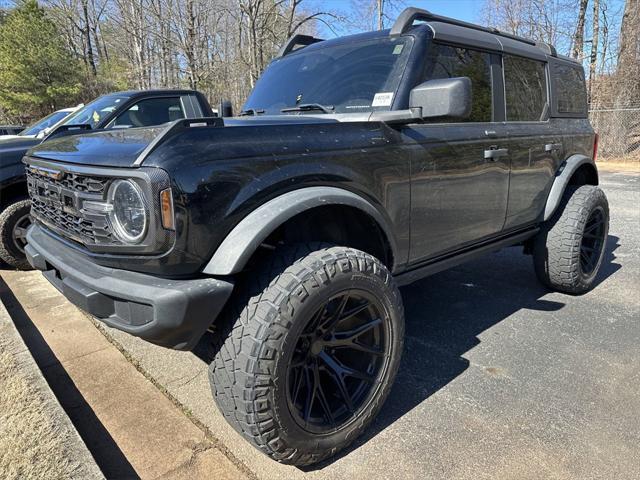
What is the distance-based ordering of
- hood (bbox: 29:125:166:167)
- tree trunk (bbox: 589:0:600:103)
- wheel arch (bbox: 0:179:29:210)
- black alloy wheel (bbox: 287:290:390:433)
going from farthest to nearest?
1. tree trunk (bbox: 589:0:600:103)
2. wheel arch (bbox: 0:179:29:210)
3. black alloy wheel (bbox: 287:290:390:433)
4. hood (bbox: 29:125:166:167)

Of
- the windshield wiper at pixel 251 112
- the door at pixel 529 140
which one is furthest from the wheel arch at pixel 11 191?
the door at pixel 529 140

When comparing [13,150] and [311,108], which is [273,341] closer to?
[311,108]

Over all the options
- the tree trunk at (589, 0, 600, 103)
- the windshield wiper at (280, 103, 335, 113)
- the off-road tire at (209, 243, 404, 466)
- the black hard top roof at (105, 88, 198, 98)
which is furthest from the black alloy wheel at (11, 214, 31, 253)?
the tree trunk at (589, 0, 600, 103)

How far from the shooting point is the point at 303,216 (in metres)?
2.22

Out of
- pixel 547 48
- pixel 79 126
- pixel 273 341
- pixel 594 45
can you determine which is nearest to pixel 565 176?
pixel 547 48

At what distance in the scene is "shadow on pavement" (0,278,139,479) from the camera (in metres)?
2.10

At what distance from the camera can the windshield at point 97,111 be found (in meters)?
5.63

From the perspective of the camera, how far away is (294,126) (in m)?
2.10

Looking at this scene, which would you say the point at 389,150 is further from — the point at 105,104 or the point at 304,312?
the point at 105,104

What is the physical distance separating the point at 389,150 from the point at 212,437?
1.69 meters

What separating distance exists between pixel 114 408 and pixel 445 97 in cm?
239

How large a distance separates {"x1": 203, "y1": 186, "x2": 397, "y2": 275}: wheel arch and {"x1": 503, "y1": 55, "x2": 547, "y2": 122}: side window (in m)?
1.88

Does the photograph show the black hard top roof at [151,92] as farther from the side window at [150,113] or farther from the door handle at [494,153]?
the door handle at [494,153]

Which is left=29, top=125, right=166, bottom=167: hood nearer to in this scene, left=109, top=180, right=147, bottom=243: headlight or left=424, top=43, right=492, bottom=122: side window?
left=109, top=180, right=147, bottom=243: headlight
